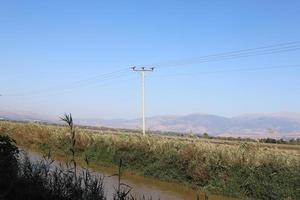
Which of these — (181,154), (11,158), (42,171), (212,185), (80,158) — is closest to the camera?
(42,171)

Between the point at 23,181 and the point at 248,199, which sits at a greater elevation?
the point at 23,181

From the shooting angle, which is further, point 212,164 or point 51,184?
point 212,164

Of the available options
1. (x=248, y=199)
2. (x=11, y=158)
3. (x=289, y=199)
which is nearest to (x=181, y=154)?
(x=248, y=199)

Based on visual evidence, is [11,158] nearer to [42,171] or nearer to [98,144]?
[42,171]

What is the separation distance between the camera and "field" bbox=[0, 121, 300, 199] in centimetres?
2300

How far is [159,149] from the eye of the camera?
1236 inches

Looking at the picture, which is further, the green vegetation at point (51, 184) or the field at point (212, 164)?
the field at point (212, 164)

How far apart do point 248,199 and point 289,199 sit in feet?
7.91

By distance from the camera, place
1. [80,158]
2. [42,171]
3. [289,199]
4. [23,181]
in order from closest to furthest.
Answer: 1. [23,181]
2. [42,171]
3. [289,199]
4. [80,158]

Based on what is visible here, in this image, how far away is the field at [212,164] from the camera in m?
23.0

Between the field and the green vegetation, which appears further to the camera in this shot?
the field

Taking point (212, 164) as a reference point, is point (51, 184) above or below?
above

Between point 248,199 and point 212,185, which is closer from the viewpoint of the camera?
point 248,199

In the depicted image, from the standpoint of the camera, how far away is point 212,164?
26.4 meters
